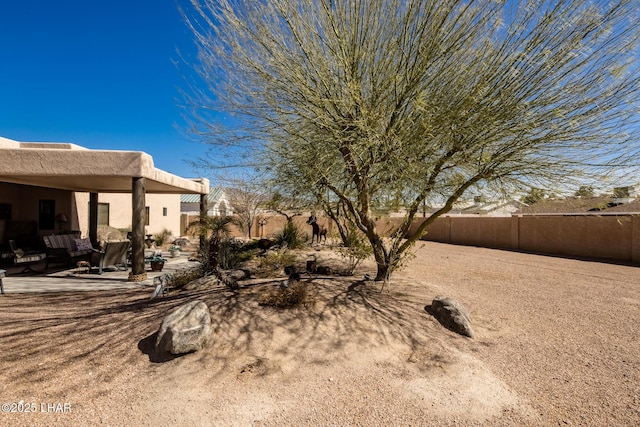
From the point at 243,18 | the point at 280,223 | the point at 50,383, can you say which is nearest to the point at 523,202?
the point at 243,18

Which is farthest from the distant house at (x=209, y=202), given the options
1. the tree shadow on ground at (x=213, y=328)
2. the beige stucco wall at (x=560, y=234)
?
the tree shadow on ground at (x=213, y=328)

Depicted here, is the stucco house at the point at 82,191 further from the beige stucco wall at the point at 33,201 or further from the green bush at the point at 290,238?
the green bush at the point at 290,238

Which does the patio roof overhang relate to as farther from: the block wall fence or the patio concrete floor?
the block wall fence

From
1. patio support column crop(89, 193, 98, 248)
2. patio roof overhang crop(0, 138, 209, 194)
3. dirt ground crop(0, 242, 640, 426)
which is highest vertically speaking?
patio roof overhang crop(0, 138, 209, 194)

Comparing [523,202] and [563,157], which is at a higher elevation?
[563,157]

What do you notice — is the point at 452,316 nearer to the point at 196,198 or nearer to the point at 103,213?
the point at 103,213

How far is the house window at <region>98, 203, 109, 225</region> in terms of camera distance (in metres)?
15.4

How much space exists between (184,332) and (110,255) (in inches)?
264

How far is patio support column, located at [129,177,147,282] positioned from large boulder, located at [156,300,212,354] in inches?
180

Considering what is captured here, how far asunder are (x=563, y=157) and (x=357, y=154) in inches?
129

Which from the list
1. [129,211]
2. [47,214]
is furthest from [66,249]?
[129,211]

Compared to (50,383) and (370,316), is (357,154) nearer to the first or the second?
(370,316)

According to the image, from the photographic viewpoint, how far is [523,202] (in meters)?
6.11

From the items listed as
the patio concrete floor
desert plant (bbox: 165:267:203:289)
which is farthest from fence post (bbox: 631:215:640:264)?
the patio concrete floor
